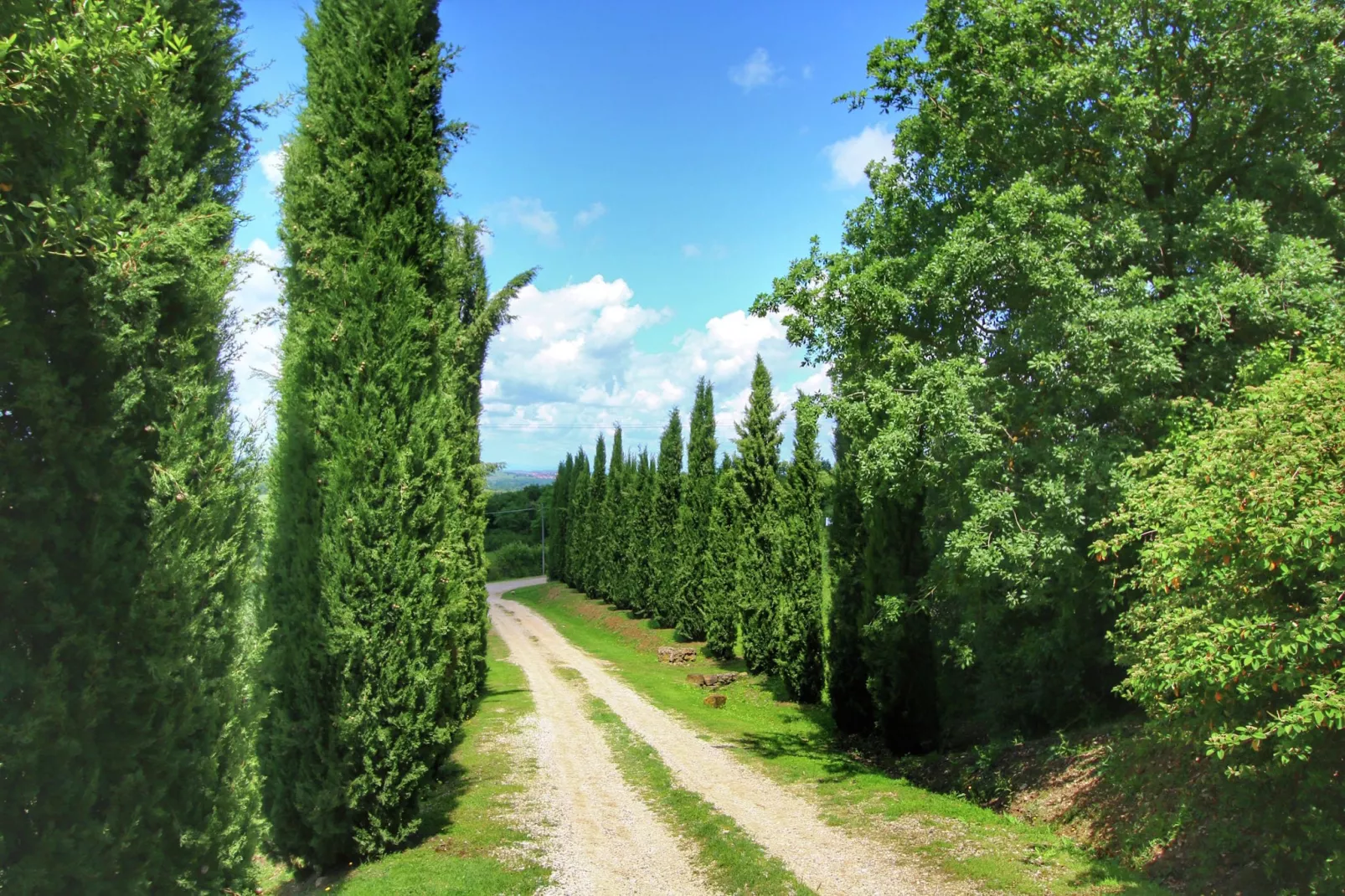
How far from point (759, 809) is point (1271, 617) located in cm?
623

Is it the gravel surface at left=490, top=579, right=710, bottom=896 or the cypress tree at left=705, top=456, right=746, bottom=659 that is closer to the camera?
the gravel surface at left=490, top=579, right=710, bottom=896

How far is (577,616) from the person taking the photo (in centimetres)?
3784

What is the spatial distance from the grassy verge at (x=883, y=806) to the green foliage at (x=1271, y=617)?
1865mm

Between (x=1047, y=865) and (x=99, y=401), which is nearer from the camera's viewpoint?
(x=99, y=401)

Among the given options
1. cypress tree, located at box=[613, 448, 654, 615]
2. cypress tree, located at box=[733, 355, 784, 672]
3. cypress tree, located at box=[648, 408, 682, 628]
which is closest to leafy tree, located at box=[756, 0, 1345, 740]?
cypress tree, located at box=[733, 355, 784, 672]

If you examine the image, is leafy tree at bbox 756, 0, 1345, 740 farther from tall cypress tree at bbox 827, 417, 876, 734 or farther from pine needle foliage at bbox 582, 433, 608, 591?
pine needle foliage at bbox 582, 433, 608, 591

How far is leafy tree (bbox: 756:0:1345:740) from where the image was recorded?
8188 mm

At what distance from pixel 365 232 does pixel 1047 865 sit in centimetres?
833

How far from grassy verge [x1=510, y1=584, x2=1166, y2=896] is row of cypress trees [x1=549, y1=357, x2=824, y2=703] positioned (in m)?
2.07

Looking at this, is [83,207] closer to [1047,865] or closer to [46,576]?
[46,576]

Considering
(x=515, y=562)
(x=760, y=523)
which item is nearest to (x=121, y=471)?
(x=760, y=523)

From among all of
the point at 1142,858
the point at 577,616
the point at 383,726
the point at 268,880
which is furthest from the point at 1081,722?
the point at 577,616

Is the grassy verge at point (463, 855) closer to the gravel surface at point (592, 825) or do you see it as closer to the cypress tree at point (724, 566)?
the gravel surface at point (592, 825)

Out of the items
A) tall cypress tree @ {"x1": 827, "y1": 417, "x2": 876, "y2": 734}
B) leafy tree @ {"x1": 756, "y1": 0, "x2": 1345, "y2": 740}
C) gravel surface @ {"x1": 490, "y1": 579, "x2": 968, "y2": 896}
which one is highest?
leafy tree @ {"x1": 756, "y1": 0, "x2": 1345, "y2": 740}
